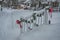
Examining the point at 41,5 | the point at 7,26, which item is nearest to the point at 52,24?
the point at 41,5

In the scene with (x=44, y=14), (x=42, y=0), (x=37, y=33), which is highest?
(x=42, y=0)

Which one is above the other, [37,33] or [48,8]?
[48,8]

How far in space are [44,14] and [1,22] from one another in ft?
0.99

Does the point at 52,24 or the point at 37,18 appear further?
the point at 52,24

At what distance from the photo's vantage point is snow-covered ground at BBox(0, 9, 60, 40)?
1249mm

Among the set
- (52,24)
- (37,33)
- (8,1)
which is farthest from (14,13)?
(52,24)

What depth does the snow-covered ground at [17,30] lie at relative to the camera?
125 centimetres

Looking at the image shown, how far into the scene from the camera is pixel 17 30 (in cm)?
129

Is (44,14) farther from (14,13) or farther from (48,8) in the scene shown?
(14,13)

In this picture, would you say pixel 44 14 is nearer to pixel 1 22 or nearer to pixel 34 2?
pixel 34 2

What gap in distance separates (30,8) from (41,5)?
2.9 inches

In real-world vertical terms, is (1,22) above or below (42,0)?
below

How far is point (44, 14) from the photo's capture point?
1.38 meters

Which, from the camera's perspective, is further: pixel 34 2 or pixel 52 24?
pixel 52 24
